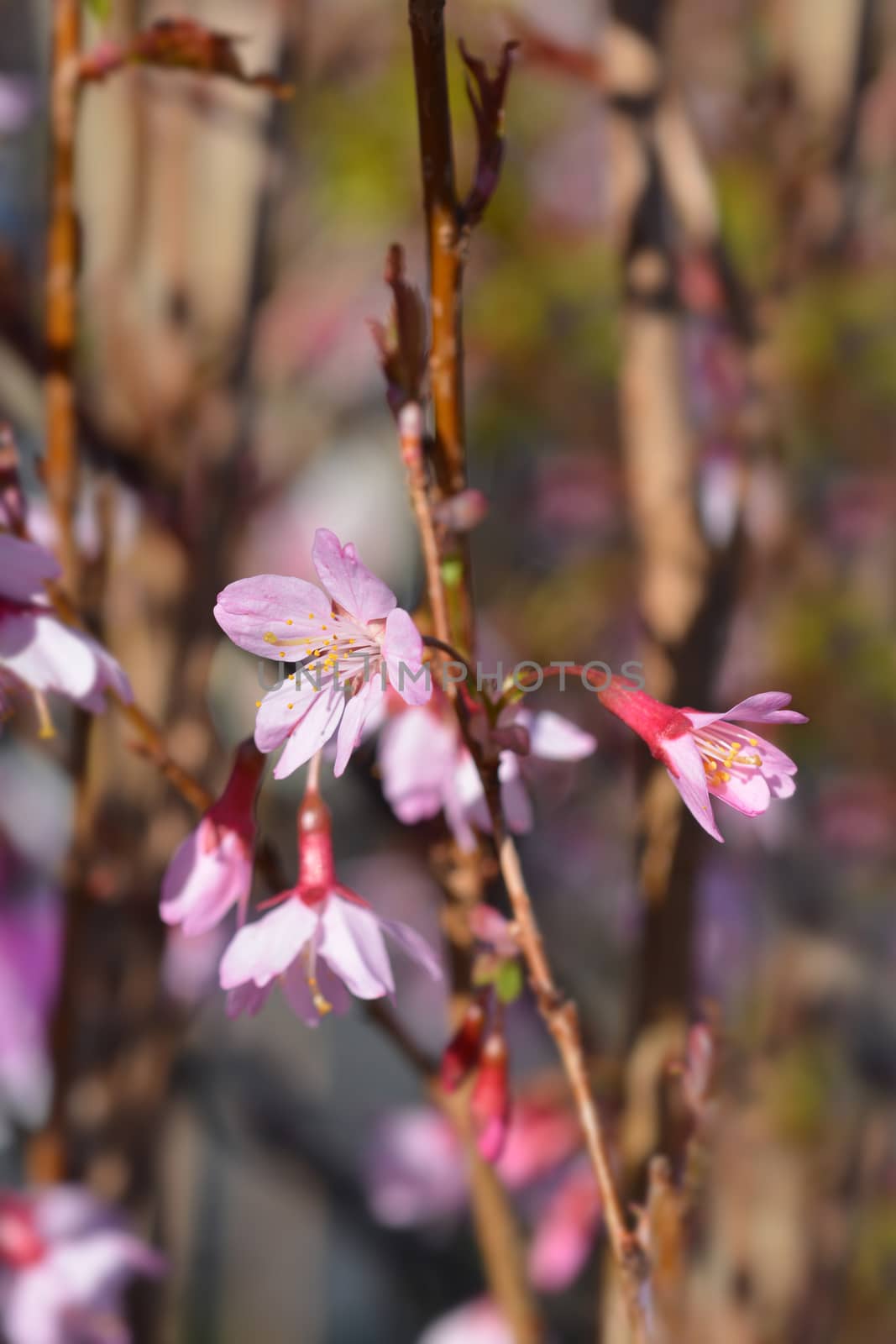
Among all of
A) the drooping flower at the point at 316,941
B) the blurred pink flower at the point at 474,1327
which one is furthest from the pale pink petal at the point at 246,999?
the blurred pink flower at the point at 474,1327

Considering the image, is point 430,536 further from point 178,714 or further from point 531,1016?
point 531,1016

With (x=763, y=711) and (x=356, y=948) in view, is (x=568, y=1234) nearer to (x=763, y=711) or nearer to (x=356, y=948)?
(x=356, y=948)

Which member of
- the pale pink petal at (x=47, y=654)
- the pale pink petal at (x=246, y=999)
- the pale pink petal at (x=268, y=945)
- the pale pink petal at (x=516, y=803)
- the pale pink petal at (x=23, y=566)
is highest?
the pale pink petal at (x=23, y=566)

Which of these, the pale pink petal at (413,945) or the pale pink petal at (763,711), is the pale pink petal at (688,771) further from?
the pale pink petal at (413,945)

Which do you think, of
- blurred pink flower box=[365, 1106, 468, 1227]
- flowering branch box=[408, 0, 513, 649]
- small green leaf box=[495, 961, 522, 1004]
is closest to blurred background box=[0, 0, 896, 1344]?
blurred pink flower box=[365, 1106, 468, 1227]

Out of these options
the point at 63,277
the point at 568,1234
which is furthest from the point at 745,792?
the point at 568,1234

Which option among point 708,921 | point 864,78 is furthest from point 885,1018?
point 864,78

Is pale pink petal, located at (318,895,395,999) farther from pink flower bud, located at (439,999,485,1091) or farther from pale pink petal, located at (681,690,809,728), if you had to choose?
pale pink petal, located at (681,690,809,728)

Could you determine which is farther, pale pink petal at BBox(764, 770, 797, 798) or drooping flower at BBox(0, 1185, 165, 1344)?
drooping flower at BBox(0, 1185, 165, 1344)
